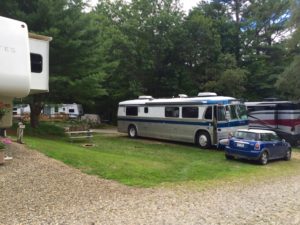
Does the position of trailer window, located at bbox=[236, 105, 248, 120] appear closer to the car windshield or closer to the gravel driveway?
the car windshield

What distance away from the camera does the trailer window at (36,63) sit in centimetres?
1284

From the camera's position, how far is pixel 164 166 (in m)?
14.3

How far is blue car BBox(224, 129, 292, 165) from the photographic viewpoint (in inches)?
676

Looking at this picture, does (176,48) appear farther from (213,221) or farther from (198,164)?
(213,221)

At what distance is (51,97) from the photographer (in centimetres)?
2427

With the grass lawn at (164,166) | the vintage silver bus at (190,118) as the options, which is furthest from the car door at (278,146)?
the vintage silver bus at (190,118)

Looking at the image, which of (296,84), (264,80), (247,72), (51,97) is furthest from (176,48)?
(51,97)

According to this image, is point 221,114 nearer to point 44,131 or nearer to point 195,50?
point 44,131

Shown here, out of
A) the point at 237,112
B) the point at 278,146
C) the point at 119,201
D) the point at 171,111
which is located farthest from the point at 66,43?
the point at 119,201

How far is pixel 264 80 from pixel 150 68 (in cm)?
1180

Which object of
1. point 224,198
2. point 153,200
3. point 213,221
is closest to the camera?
point 213,221

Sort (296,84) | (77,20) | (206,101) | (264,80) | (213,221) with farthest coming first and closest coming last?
1. (264,80)
2. (296,84)
3. (77,20)
4. (206,101)
5. (213,221)

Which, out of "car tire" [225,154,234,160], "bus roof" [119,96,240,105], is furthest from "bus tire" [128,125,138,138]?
"car tire" [225,154,234,160]

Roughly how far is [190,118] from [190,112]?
33cm
